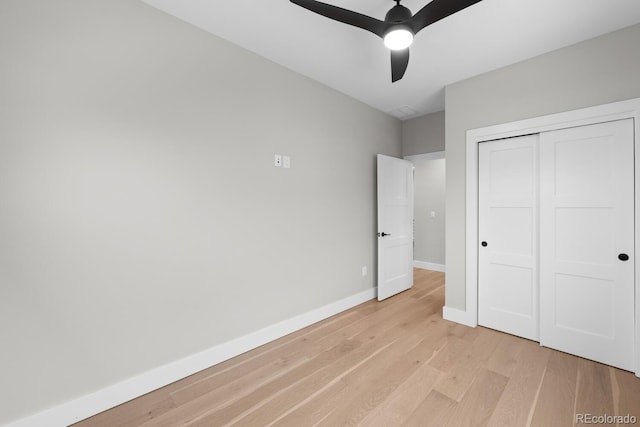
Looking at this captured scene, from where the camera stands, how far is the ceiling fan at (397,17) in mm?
Answer: 1484

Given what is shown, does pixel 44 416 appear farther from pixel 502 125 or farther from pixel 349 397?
pixel 502 125

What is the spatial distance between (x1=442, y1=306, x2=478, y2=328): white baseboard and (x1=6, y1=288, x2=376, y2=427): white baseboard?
1.56 metres

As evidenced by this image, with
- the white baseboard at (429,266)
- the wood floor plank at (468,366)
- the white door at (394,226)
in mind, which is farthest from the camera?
the white baseboard at (429,266)

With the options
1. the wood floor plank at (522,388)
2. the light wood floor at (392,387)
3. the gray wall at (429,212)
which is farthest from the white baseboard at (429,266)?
the wood floor plank at (522,388)

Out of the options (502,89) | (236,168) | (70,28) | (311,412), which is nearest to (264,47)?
(236,168)

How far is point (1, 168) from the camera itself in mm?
1418

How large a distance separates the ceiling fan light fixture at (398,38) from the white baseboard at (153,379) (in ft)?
8.41

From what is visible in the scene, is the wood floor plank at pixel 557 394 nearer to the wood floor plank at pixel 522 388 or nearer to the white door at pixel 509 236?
the wood floor plank at pixel 522 388

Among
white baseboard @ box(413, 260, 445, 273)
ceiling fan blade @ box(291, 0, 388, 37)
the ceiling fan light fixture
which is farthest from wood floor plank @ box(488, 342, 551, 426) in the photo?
white baseboard @ box(413, 260, 445, 273)

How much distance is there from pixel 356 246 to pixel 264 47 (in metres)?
2.48

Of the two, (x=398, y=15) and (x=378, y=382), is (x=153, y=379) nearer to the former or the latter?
(x=378, y=382)

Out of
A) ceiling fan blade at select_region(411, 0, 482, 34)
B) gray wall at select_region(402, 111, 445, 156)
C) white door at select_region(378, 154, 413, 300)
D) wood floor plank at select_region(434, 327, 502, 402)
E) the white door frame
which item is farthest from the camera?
gray wall at select_region(402, 111, 445, 156)

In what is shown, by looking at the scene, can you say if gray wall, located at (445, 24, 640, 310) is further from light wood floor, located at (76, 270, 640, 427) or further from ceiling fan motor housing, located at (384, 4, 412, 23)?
ceiling fan motor housing, located at (384, 4, 412, 23)

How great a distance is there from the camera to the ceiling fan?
1.48 m
